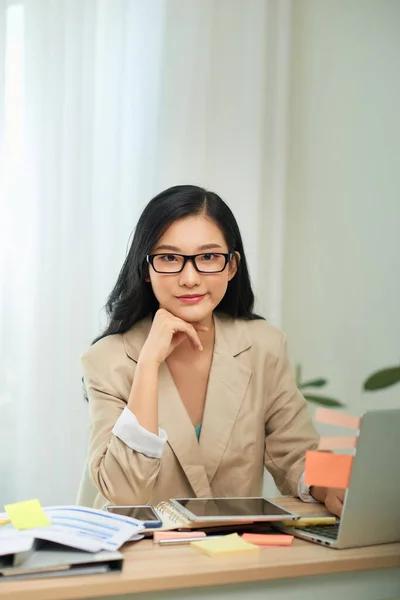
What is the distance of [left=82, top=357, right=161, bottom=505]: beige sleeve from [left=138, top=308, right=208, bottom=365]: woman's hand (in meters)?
0.15

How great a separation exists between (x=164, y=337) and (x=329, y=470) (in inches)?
24.9

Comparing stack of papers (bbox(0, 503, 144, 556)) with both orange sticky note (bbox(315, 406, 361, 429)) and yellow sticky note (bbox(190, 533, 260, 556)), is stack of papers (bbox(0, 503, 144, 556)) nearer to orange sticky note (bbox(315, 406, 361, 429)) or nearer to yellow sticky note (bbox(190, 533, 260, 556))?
yellow sticky note (bbox(190, 533, 260, 556))

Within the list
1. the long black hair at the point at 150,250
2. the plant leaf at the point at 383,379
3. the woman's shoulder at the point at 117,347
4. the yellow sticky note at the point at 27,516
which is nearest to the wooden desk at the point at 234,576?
the yellow sticky note at the point at 27,516

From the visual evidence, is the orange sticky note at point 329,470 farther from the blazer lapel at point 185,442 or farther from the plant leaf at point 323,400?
the plant leaf at point 323,400

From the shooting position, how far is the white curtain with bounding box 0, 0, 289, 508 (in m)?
2.45

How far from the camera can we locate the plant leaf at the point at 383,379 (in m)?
3.15

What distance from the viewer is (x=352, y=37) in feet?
10.5

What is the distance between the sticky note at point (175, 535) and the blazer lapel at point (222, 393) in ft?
1.71

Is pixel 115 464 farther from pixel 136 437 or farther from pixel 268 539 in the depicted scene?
pixel 268 539

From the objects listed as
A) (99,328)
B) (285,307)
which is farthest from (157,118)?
(285,307)

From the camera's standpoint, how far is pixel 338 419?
3.60ft

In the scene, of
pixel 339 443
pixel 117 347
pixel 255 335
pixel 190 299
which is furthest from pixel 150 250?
pixel 339 443

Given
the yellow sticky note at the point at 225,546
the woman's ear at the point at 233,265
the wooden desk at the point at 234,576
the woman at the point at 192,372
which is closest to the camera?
the wooden desk at the point at 234,576

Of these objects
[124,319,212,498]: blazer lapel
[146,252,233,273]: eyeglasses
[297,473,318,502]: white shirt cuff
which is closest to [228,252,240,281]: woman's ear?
[146,252,233,273]: eyeglasses
